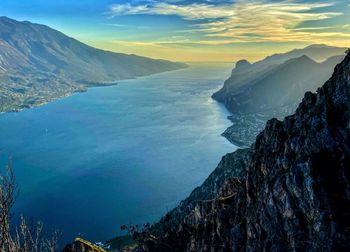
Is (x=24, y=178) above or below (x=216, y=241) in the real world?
below

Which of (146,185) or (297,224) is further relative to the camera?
(146,185)

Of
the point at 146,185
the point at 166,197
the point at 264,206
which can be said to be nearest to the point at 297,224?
the point at 264,206

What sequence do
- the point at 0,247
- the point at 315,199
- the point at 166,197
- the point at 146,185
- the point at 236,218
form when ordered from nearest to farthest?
the point at 0,247 → the point at 315,199 → the point at 236,218 → the point at 166,197 → the point at 146,185

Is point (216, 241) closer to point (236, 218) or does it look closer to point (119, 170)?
point (236, 218)

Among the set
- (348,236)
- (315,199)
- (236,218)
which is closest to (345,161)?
(315,199)

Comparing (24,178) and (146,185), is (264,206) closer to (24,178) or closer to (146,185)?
(146,185)

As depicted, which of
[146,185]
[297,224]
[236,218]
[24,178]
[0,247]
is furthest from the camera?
[24,178]

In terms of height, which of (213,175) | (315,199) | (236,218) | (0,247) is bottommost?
(213,175)
